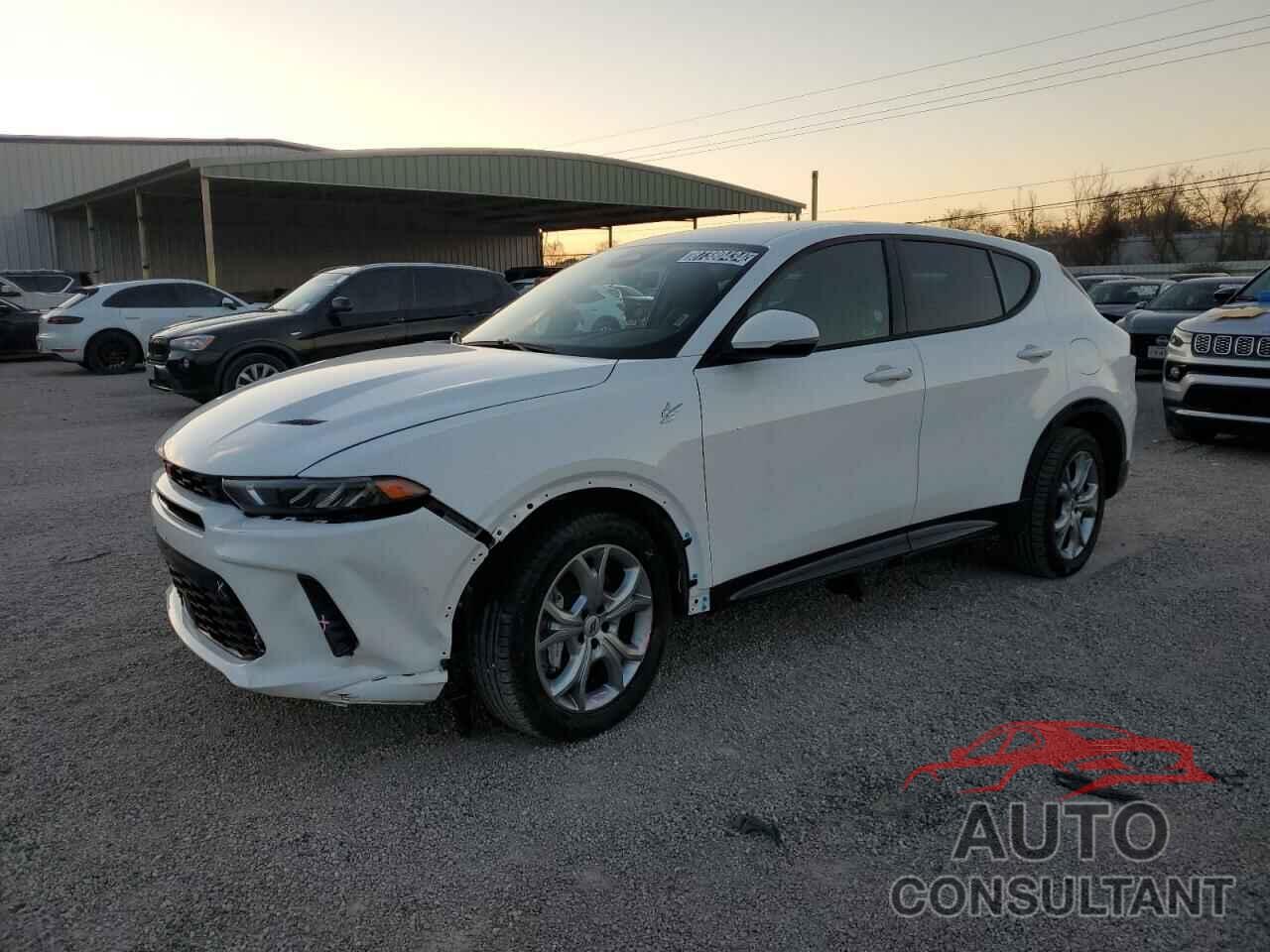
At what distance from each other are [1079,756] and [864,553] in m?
1.12

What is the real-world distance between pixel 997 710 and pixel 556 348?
2.11 metres

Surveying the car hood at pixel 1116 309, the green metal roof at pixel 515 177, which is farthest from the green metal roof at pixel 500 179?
the car hood at pixel 1116 309

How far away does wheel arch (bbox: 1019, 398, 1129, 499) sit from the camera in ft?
15.5

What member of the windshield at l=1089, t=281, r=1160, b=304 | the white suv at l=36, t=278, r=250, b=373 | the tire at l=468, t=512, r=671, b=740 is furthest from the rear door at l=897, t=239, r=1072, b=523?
the windshield at l=1089, t=281, r=1160, b=304

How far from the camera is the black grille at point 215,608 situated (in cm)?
293

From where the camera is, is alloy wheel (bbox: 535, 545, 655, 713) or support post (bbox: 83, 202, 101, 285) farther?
support post (bbox: 83, 202, 101, 285)

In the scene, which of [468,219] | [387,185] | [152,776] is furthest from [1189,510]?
[468,219]

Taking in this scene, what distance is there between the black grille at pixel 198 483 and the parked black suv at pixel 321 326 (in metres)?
7.36

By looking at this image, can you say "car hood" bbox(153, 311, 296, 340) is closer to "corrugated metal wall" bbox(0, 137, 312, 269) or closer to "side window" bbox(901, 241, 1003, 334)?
"side window" bbox(901, 241, 1003, 334)

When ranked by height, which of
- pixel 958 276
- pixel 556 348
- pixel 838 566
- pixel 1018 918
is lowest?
pixel 1018 918

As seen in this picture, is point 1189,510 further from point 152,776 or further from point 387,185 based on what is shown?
point 387,185

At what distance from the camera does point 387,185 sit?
2466 centimetres

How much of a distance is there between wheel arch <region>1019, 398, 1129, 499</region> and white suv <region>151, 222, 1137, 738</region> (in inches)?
1.4

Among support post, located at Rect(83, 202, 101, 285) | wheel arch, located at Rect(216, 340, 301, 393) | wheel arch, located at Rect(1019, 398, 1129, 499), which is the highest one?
support post, located at Rect(83, 202, 101, 285)
